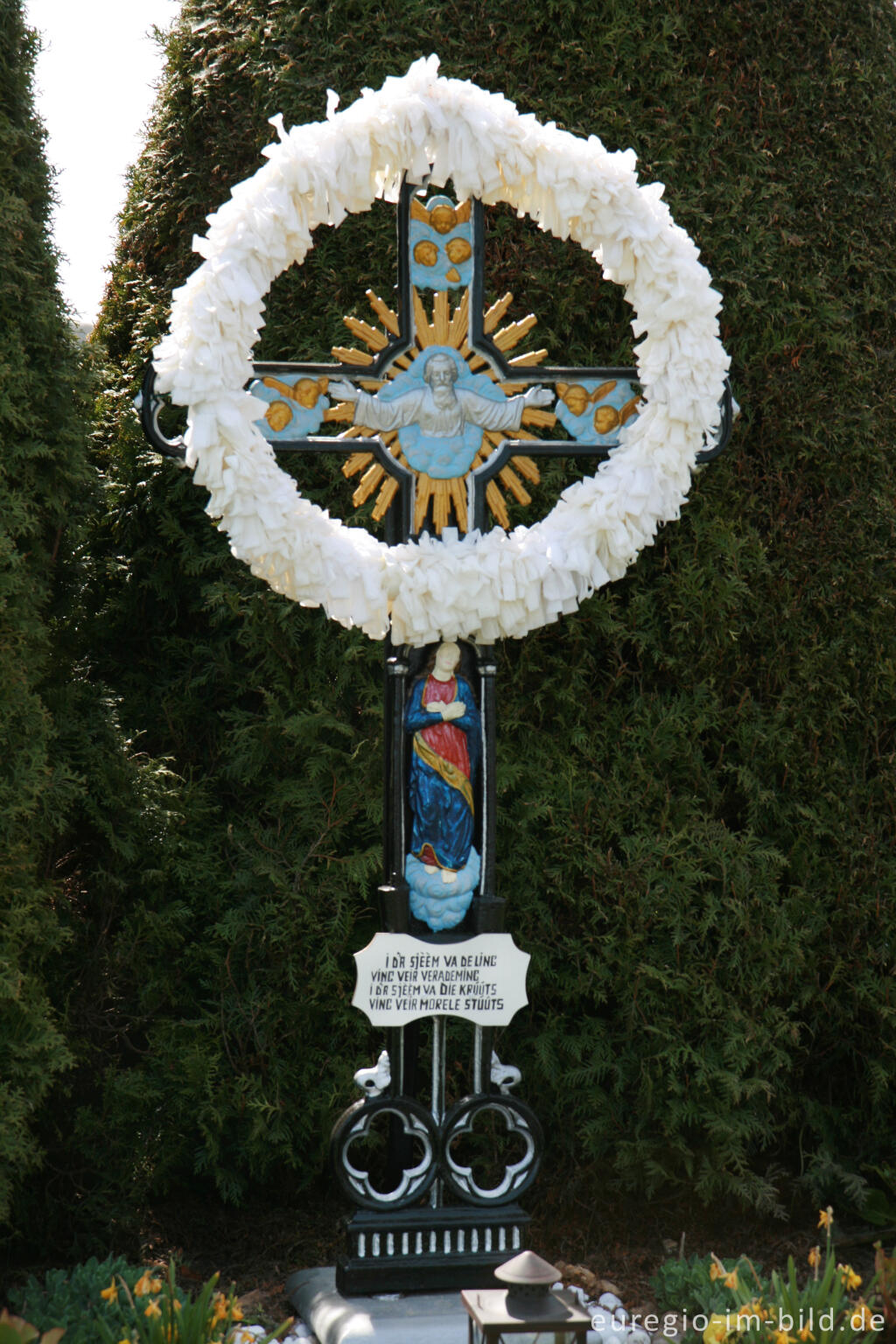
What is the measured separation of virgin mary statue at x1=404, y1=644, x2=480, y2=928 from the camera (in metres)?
3.48

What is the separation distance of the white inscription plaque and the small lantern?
36.2 inches

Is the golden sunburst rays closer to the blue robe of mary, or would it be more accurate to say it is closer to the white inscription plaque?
the blue robe of mary

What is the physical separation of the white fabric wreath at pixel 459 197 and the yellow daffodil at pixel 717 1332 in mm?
1663

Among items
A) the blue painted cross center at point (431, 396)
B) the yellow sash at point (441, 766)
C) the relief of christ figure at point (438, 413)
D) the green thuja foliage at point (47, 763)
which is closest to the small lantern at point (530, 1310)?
the yellow sash at point (441, 766)

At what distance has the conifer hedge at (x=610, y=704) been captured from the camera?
4098 millimetres

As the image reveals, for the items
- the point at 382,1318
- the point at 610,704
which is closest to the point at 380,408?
the point at 610,704

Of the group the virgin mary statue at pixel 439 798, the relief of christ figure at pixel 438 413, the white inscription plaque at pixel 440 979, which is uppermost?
the relief of christ figure at pixel 438 413

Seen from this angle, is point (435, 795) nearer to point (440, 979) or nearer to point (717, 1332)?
point (440, 979)

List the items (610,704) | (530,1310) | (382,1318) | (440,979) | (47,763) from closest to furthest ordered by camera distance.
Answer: (530,1310)
(382,1318)
(440,979)
(47,763)
(610,704)

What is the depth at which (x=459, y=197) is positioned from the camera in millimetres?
3494

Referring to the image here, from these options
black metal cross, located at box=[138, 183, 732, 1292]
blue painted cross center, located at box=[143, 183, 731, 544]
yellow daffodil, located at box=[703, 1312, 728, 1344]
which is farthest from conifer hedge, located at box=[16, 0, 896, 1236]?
yellow daffodil, located at box=[703, 1312, 728, 1344]

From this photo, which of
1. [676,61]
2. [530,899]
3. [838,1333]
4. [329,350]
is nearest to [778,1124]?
[530,899]

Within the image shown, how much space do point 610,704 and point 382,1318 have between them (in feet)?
6.43

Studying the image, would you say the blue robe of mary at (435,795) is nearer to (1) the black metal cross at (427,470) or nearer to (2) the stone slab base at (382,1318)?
(1) the black metal cross at (427,470)
